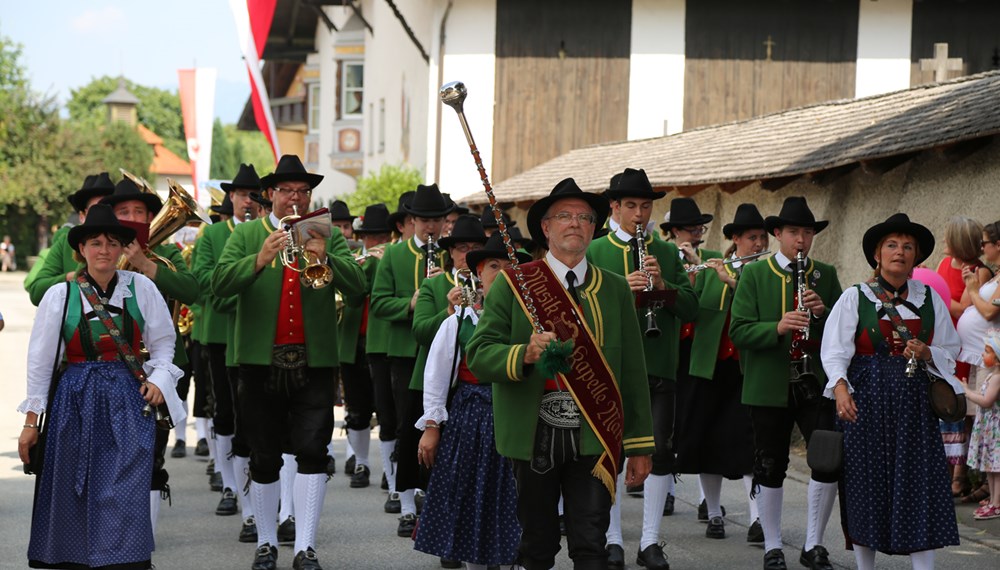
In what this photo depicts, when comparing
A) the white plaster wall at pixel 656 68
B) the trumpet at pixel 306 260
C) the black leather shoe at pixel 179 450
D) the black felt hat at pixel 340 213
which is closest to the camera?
the trumpet at pixel 306 260

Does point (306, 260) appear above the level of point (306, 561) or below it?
above

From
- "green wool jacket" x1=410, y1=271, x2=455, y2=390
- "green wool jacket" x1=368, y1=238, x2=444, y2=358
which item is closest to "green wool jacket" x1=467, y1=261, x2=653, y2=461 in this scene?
"green wool jacket" x1=410, y1=271, x2=455, y2=390

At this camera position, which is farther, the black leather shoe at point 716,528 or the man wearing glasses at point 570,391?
the black leather shoe at point 716,528

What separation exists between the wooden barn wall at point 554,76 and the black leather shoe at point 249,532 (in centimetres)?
1919

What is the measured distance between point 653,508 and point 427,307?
1837 millimetres

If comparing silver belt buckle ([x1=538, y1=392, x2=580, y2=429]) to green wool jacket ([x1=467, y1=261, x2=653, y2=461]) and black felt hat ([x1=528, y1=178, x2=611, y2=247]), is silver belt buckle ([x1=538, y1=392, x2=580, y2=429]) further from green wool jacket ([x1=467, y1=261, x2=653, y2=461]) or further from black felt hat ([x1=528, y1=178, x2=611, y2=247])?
black felt hat ([x1=528, y1=178, x2=611, y2=247])

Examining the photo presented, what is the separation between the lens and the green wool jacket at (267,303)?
820 centimetres

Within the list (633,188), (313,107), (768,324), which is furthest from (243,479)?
(313,107)

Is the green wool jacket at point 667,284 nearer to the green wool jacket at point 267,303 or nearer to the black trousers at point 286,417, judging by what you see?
the green wool jacket at point 267,303

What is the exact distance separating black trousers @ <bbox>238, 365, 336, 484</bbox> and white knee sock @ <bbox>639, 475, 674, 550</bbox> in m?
1.91

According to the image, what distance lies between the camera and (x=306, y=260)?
8.18 m

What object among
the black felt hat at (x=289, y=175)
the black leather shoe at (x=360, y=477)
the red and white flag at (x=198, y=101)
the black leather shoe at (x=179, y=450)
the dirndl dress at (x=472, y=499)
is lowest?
the black leather shoe at (x=179, y=450)

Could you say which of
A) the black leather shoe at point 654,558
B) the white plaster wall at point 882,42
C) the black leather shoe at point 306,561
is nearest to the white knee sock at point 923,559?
the black leather shoe at point 654,558

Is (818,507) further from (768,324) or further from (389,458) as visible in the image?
(389,458)
